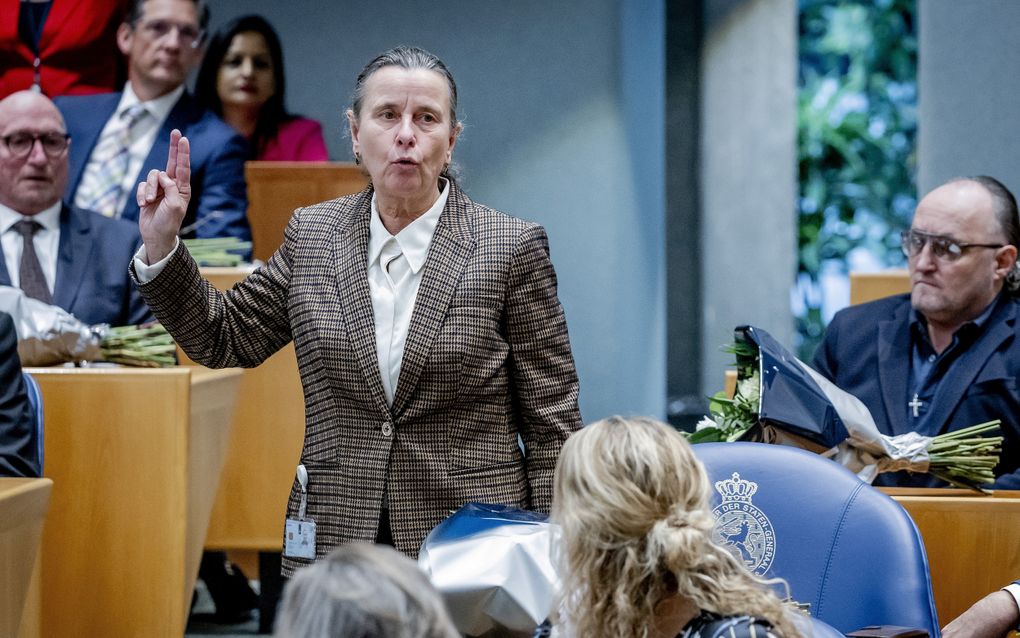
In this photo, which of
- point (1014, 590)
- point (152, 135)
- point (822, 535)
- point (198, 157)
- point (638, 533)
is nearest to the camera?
point (638, 533)

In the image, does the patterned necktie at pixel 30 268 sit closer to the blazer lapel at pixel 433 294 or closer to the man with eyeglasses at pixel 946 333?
the blazer lapel at pixel 433 294

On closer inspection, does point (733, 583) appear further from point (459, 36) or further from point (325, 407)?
point (459, 36)

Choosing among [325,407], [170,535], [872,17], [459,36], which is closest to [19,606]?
[170,535]

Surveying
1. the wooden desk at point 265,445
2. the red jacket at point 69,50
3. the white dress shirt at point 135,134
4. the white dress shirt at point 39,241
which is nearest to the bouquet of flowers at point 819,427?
the wooden desk at point 265,445

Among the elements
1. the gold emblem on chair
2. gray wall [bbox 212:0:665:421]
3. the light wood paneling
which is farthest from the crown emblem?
gray wall [bbox 212:0:665:421]

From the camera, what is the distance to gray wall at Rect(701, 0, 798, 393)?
8.18 m

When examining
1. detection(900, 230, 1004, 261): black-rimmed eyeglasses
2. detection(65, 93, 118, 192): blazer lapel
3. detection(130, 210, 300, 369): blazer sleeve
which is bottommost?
detection(130, 210, 300, 369): blazer sleeve

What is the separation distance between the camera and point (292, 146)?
21.0 feet

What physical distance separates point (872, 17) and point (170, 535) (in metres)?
9.86

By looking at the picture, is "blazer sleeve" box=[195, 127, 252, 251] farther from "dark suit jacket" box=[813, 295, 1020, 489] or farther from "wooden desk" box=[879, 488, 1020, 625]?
"wooden desk" box=[879, 488, 1020, 625]

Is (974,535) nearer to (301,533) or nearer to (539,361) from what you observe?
(539,361)

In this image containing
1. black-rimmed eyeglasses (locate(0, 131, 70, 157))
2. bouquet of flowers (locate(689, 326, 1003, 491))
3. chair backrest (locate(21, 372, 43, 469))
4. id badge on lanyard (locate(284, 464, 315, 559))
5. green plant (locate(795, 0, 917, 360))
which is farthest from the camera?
green plant (locate(795, 0, 917, 360))

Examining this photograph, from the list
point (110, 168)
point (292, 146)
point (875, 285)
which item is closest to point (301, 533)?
point (875, 285)

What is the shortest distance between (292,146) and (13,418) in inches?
138
